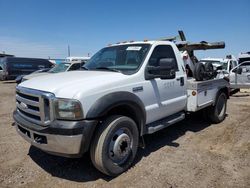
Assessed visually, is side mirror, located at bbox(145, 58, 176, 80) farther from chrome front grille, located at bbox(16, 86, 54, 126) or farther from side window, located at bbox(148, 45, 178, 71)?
chrome front grille, located at bbox(16, 86, 54, 126)

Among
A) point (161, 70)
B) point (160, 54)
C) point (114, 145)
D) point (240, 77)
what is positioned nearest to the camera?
point (114, 145)

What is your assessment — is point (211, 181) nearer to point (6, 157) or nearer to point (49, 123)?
point (49, 123)

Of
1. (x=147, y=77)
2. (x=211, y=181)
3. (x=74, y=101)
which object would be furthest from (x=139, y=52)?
(x=211, y=181)

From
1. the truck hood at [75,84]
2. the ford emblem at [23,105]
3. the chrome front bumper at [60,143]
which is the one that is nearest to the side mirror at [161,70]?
the truck hood at [75,84]

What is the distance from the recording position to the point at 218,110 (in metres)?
6.60

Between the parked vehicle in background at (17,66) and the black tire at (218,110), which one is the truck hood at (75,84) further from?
the parked vehicle in background at (17,66)

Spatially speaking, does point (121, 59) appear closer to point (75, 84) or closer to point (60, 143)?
point (75, 84)

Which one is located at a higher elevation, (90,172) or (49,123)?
(49,123)

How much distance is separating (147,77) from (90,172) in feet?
5.87

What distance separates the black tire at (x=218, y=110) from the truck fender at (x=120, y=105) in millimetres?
2986

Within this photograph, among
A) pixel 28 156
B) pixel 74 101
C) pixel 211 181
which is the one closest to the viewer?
pixel 74 101

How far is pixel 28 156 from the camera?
4.39 m

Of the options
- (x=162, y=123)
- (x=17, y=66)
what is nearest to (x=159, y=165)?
(x=162, y=123)

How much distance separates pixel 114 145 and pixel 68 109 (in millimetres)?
928
